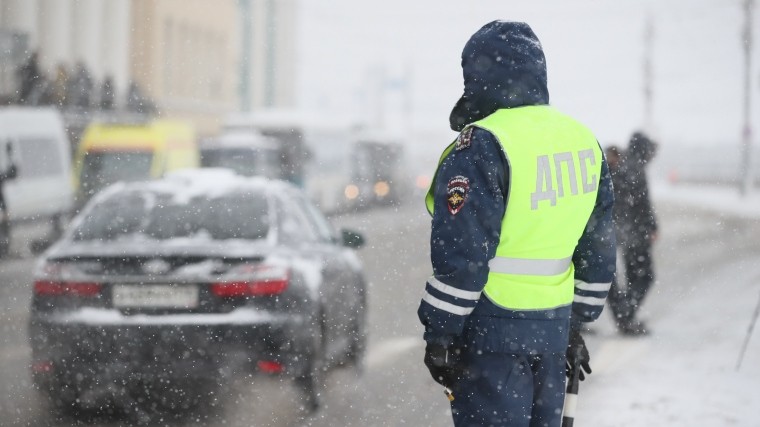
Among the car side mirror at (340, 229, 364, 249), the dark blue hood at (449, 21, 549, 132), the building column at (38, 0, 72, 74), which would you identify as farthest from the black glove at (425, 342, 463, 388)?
the building column at (38, 0, 72, 74)

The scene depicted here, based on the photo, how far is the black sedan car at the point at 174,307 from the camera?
16.6 feet

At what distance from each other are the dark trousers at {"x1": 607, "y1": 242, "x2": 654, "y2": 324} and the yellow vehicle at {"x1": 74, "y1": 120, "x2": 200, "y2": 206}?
1191 centimetres

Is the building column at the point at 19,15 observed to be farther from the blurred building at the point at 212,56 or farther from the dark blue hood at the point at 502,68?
the dark blue hood at the point at 502,68

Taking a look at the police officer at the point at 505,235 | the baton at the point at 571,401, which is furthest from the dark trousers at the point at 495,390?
the baton at the point at 571,401

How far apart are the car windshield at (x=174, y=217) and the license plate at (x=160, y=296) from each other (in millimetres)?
375

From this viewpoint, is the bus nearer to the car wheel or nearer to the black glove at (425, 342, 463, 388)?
the car wheel

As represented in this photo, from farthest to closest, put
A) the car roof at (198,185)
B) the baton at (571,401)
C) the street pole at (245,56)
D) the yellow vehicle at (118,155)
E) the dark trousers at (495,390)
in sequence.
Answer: the street pole at (245,56), the yellow vehicle at (118,155), the car roof at (198,185), the baton at (571,401), the dark trousers at (495,390)

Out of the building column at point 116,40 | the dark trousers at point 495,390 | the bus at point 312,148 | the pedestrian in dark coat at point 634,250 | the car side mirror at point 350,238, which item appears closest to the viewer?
the dark trousers at point 495,390

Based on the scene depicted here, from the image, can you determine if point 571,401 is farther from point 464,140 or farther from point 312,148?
point 312,148

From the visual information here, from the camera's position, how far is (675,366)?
6.26 meters

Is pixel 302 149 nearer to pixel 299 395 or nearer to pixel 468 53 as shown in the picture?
pixel 299 395

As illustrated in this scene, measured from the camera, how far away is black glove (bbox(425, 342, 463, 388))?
2.79m

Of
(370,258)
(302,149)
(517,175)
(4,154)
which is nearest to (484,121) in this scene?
(517,175)

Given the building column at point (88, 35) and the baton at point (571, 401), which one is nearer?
the baton at point (571, 401)
